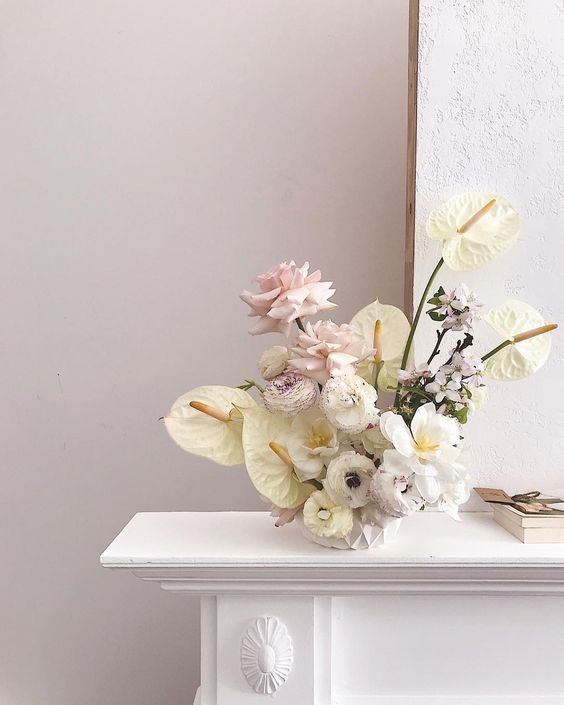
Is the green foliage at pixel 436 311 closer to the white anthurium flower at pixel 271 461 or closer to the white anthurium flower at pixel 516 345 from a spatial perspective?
the white anthurium flower at pixel 516 345

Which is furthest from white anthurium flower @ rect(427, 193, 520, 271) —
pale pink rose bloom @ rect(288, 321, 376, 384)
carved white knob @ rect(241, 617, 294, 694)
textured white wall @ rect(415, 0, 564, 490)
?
carved white knob @ rect(241, 617, 294, 694)

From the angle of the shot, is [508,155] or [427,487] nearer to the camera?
[427,487]

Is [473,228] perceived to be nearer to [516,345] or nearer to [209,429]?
[516,345]

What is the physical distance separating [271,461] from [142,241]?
688mm

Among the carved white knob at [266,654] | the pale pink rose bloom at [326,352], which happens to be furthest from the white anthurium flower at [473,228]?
the carved white knob at [266,654]

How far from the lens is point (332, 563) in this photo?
0.89 m

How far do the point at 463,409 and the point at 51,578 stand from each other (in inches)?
37.9

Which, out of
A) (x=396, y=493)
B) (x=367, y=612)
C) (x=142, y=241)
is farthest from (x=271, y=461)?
(x=142, y=241)

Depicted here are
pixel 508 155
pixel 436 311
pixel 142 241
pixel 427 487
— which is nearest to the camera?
pixel 427 487

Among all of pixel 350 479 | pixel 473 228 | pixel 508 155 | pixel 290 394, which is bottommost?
pixel 350 479

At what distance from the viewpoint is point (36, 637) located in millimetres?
1455

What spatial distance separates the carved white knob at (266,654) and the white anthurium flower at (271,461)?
0.18 metres

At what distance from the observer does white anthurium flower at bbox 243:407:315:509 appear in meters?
0.90

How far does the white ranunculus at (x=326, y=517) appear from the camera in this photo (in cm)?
87
